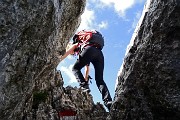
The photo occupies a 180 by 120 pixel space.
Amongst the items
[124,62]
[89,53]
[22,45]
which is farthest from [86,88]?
[124,62]

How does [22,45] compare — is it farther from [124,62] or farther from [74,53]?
[74,53]

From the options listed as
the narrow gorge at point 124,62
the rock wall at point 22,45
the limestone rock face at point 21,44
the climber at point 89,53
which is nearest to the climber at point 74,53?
the climber at point 89,53

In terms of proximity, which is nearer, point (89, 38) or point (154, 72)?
point (154, 72)

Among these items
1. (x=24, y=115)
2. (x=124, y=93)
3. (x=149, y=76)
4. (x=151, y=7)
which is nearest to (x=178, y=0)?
(x=151, y=7)

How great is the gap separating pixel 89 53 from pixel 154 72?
8078mm

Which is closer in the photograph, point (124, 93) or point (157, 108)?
point (157, 108)

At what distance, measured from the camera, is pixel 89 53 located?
1558 centimetres

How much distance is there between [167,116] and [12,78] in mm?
4992

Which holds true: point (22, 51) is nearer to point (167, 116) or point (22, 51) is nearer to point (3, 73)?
point (3, 73)

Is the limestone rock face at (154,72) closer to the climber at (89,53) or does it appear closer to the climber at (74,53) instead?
the climber at (89,53)

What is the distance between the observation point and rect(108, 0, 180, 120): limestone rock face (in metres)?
7.28

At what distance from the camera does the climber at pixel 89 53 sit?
615 inches

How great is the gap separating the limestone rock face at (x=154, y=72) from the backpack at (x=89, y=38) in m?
7.43

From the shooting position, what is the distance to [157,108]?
7.46 meters
